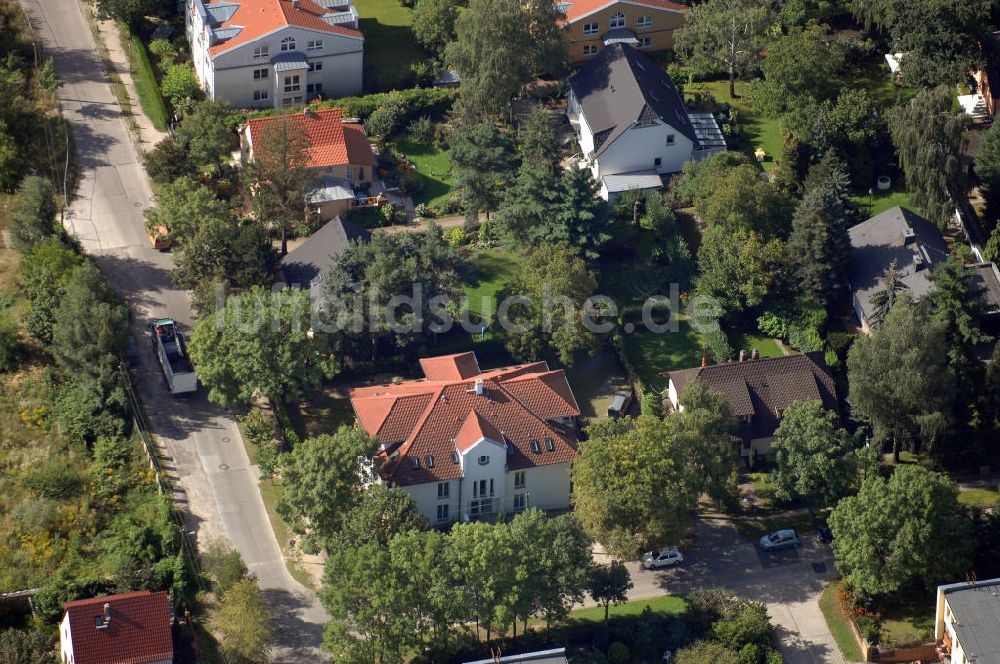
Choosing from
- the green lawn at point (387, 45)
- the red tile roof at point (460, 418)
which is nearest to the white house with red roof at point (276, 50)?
the green lawn at point (387, 45)

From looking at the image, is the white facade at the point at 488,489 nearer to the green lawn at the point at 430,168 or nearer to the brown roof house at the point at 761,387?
the brown roof house at the point at 761,387

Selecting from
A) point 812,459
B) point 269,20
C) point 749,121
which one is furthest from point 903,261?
point 269,20

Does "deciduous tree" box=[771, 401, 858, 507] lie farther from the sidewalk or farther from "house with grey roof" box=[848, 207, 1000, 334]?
the sidewalk

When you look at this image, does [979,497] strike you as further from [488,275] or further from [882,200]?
[488,275]

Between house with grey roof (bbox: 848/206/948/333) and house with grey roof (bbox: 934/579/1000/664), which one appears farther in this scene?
house with grey roof (bbox: 848/206/948/333)

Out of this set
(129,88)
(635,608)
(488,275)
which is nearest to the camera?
(635,608)

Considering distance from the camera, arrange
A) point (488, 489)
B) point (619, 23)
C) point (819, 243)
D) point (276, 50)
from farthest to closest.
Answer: point (619, 23)
point (276, 50)
point (819, 243)
point (488, 489)

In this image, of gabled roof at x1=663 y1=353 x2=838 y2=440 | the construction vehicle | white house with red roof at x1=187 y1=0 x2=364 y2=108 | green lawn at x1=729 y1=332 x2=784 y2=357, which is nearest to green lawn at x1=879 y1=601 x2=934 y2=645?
gabled roof at x1=663 y1=353 x2=838 y2=440
